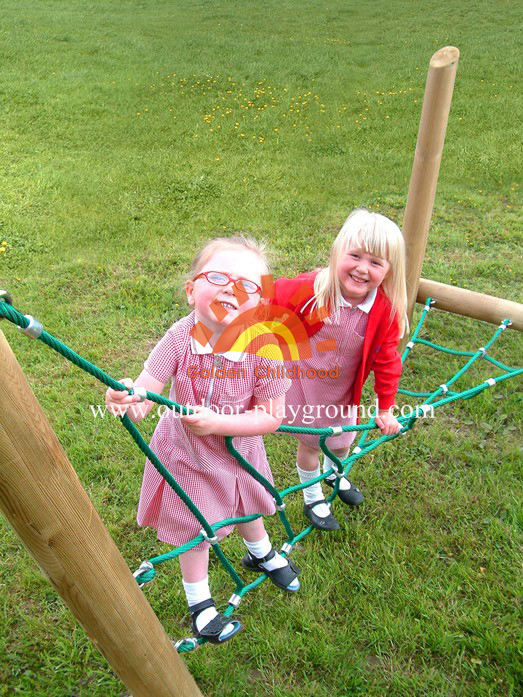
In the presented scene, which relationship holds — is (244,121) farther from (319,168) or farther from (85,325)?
(85,325)

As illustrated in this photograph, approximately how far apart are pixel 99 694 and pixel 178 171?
183 inches

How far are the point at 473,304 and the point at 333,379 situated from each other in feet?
3.03

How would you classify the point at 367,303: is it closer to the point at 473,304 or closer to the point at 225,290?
the point at 225,290

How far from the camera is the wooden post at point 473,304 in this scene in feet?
8.46

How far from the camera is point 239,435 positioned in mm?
1504

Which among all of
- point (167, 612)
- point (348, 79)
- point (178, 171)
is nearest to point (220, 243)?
point (167, 612)

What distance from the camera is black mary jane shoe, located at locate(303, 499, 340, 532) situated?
2.32 meters

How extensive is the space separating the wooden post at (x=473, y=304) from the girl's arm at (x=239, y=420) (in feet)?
4.57

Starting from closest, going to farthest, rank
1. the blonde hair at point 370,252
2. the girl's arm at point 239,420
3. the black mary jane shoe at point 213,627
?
the girl's arm at point 239,420 < the black mary jane shoe at point 213,627 < the blonde hair at point 370,252

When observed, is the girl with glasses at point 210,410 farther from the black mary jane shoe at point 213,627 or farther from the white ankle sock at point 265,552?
the white ankle sock at point 265,552

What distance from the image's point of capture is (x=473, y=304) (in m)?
2.67

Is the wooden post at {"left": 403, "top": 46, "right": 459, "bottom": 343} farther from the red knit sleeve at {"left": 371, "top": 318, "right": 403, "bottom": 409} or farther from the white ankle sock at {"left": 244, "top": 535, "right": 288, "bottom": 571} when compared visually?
the white ankle sock at {"left": 244, "top": 535, "right": 288, "bottom": 571}

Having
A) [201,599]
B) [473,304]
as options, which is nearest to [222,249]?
[201,599]

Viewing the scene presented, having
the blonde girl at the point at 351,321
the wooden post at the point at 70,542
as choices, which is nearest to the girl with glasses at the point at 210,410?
the wooden post at the point at 70,542
